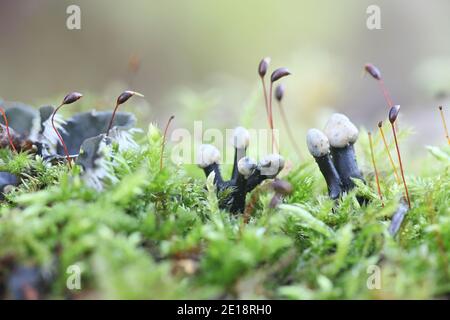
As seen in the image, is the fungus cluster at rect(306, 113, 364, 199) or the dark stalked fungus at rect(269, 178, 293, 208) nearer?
the dark stalked fungus at rect(269, 178, 293, 208)

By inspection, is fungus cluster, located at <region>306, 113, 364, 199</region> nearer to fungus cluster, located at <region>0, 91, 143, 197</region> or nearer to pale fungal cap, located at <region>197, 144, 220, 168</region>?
pale fungal cap, located at <region>197, 144, 220, 168</region>

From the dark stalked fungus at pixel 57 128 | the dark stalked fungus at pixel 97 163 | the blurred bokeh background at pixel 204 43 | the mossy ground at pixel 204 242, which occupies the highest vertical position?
the blurred bokeh background at pixel 204 43

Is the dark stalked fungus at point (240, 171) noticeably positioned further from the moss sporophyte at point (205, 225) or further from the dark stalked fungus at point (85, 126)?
the dark stalked fungus at point (85, 126)

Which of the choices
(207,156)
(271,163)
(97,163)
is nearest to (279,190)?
(271,163)

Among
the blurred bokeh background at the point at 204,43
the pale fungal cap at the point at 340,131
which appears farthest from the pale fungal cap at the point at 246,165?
the blurred bokeh background at the point at 204,43

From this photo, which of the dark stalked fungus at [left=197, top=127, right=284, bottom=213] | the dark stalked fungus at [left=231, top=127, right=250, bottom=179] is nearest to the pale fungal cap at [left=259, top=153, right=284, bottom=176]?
the dark stalked fungus at [left=197, top=127, right=284, bottom=213]
